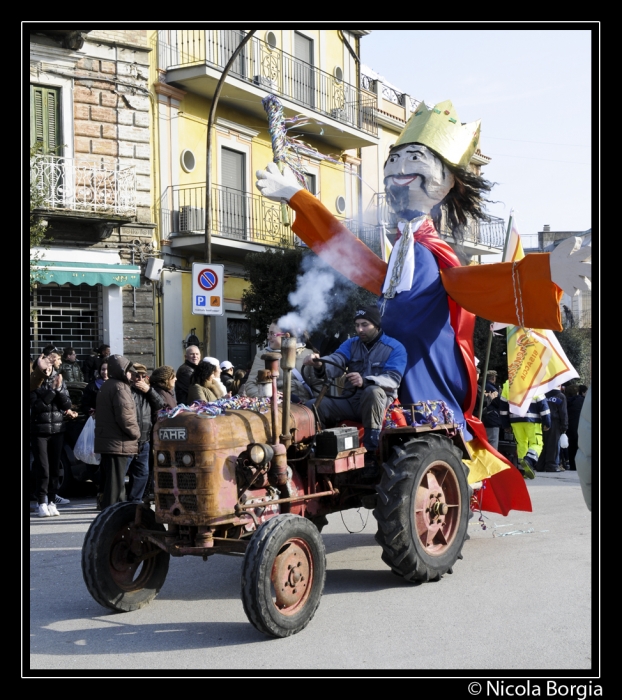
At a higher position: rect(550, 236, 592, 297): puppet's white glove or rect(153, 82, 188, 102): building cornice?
rect(153, 82, 188, 102): building cornice

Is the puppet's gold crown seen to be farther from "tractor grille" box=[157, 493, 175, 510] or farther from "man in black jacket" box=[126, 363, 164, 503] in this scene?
"tractor grille" box=[157, 493, 175, 510]

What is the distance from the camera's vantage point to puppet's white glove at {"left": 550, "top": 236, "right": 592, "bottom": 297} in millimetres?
6109

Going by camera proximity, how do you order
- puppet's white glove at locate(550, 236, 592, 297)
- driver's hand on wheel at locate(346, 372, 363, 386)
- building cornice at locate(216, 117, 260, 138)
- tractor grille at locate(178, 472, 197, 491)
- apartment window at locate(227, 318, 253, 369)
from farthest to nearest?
apartment window at locate(227, 318, 253, 369), building cornice at locate(216, 117, 260, 138), driver's hand on wheel at locate(346, 372, 363, 386), puppet's white glove at locate(550, 236, 592, 297), tractor grille at locate(178, 472, 197, 491)

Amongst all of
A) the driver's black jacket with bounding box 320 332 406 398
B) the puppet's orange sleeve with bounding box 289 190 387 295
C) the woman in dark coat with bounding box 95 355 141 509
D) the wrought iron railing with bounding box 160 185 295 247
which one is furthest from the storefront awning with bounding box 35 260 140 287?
the driver's black jacket with bounding box 320 332 406 398

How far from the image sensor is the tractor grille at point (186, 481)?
17.1ft

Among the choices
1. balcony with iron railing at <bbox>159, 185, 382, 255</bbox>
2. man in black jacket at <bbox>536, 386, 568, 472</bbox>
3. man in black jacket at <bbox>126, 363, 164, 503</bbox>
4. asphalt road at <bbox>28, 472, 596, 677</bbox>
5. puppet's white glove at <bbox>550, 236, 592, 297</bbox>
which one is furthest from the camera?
balcony with iron railing at <bbox>159, 185, 382, 255</bbox>

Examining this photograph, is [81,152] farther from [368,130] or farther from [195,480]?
[195,480]

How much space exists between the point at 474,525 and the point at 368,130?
15955mm

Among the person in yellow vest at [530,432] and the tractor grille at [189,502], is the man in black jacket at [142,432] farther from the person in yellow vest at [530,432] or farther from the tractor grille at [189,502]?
the person in yellow vest at [530,432]

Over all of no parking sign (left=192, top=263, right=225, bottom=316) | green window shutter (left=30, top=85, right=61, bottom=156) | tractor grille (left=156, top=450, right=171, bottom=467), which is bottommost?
tractor grille (left=156, top=450, right=171, bottom=467)

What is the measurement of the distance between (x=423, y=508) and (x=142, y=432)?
4.02 meters

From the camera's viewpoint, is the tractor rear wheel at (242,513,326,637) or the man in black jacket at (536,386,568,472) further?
the man in black jacket at (536,386,568,472)

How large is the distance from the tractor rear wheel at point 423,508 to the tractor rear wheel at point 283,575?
0.76 m
